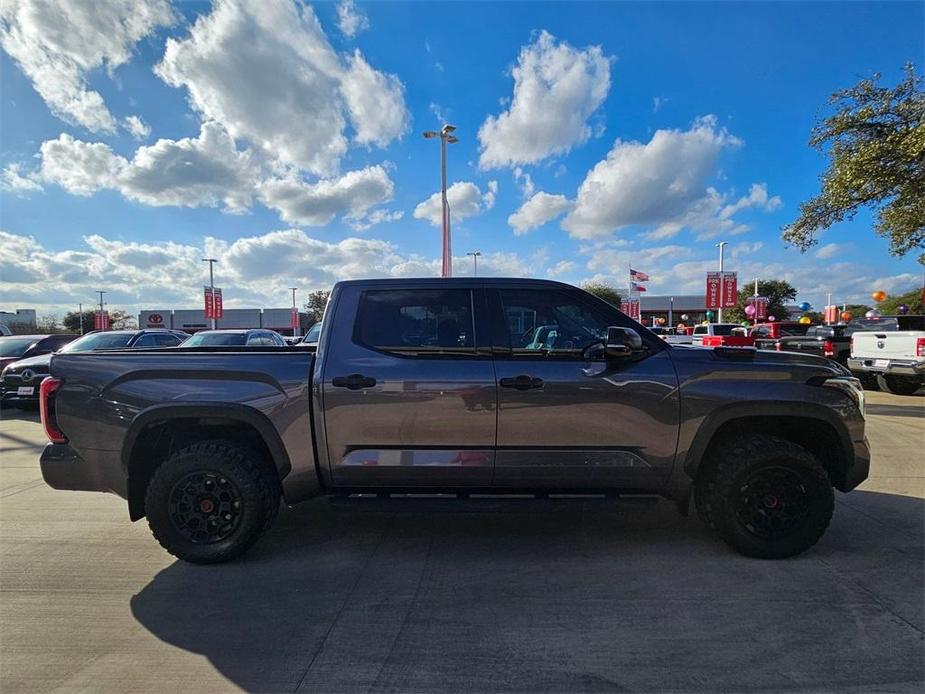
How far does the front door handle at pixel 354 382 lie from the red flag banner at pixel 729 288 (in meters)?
22.1

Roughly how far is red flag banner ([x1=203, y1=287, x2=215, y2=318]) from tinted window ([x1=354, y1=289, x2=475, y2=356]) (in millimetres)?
38651

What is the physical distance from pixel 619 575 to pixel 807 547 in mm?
1366

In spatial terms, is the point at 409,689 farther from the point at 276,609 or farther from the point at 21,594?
the point at 21,594

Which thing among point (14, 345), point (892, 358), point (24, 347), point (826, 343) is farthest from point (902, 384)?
point (14, 345)

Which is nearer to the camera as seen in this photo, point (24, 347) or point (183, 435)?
point (183, 435)

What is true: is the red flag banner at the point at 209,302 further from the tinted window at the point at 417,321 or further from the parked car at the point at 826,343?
the tinted window at the point at 417,321

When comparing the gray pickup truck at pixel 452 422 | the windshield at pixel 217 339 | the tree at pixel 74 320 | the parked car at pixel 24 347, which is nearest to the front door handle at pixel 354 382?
the gray pickup truck at pixel 452 422

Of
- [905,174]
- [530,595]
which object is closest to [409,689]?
[530,595]

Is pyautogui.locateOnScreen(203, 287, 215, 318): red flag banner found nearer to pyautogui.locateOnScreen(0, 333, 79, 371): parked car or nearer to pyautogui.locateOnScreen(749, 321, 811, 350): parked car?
pyautogui.locateOnScreen(0, 333, 79, 371): parked car

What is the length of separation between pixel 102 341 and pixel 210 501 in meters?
10.4

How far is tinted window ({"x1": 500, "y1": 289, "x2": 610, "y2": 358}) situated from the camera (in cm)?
345

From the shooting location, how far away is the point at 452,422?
3.31m

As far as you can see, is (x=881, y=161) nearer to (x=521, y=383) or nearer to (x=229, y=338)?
(x=521, y=383)

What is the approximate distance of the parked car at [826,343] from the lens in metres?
13.8
